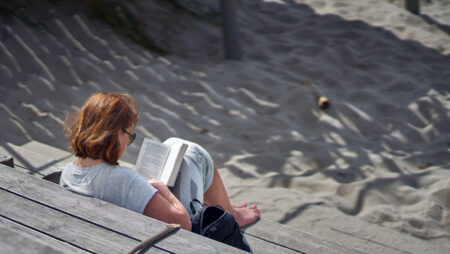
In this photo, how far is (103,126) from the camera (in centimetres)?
191

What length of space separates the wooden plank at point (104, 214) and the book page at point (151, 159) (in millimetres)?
520

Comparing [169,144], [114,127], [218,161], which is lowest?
[218,161]

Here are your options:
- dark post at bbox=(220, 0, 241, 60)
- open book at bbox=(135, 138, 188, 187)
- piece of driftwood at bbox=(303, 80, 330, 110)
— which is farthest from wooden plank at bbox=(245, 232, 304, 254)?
dark post at bbox=(220, 0, 241, 60)

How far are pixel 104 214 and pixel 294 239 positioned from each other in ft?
2.99

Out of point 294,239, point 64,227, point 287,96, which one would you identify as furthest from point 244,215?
point 287,96

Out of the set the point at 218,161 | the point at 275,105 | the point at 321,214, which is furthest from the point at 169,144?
the point at 275,105

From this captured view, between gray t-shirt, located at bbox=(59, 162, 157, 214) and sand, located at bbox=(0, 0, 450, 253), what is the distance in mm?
1391

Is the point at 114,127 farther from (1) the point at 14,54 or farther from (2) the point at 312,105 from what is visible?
(1) the point at 14,54

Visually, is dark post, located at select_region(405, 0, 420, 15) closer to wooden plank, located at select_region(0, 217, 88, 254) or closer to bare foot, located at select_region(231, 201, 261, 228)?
bare foot, located at select_region(231, 201, 261, 228)

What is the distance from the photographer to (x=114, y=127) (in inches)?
75.2

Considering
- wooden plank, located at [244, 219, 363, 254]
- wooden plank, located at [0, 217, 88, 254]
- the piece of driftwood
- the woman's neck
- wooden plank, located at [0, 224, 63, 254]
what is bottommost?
the piece of driftwood

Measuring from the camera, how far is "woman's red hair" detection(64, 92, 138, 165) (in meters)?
1.90

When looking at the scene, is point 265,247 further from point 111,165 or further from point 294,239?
point 111,165

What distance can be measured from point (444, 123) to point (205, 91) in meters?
2.10
